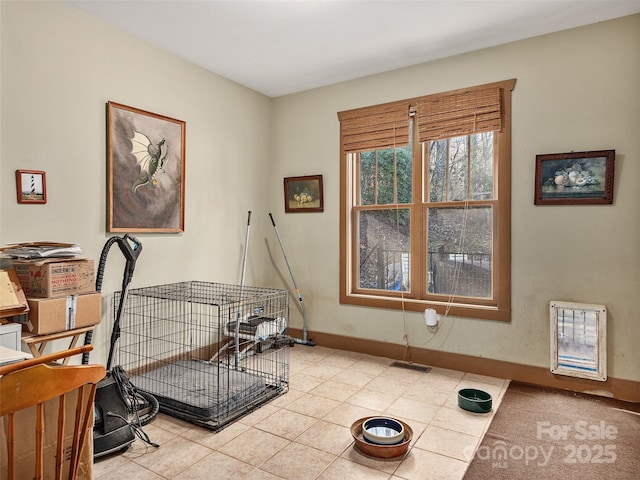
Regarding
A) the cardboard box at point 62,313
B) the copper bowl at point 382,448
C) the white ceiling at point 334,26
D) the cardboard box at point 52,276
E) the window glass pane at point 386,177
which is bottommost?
the copper bowl at point 382,448

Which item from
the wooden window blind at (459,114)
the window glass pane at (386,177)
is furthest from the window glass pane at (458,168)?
the window glass pane at (386,177)

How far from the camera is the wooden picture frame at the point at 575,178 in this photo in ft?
9.90

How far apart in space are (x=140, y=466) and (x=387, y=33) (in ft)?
11.4

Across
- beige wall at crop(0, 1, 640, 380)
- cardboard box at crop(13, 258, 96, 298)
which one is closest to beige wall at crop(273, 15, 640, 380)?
beige wall at crop(0, 1, 640, 380)

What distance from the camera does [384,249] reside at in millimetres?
4141

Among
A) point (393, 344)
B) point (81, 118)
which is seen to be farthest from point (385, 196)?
point (81, 118)

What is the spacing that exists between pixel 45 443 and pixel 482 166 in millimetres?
3564

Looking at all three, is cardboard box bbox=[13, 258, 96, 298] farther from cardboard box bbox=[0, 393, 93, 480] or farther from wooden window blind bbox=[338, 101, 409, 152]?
wooden window blind bbox=[338, 101, 409, 152]

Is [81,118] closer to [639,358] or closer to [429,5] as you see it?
[429,5]

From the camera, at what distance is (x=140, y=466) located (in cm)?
217

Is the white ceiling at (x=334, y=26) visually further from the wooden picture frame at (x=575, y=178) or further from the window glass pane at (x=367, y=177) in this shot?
the wooden picture frame at (x=575, y=178)

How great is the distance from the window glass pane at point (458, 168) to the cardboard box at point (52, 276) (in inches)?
121

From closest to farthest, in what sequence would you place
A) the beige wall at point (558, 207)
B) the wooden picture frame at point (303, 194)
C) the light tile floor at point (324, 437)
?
the light tile floor at point (324, 437), the beige wall at point (558, 207), the wooden picture frame at point (303, 194)

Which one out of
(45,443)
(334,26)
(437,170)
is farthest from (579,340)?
(45,443)
